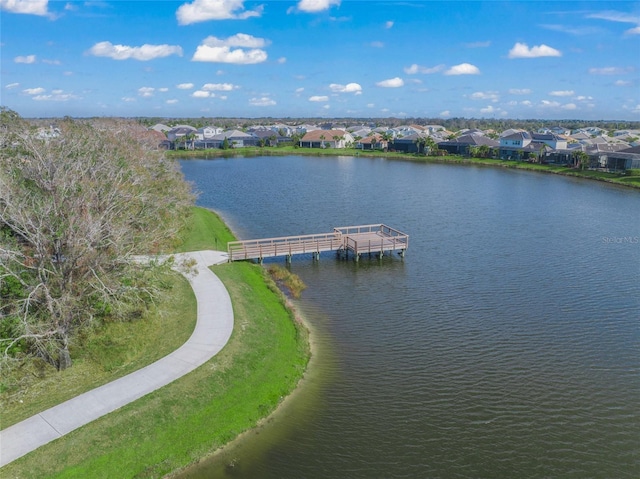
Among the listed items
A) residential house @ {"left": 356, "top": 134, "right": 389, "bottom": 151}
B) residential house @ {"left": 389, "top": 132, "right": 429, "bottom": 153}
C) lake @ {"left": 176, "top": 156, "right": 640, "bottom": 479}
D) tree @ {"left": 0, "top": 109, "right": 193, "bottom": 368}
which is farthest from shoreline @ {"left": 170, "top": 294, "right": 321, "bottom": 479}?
residential house @ {"left": 356, "top": 134, "right": 389, "bottom": 151}

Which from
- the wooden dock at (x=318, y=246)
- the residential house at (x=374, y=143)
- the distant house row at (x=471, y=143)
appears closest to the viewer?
the wooden dock at (x=318, y=246)

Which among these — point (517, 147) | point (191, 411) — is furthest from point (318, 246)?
point (517, 147)

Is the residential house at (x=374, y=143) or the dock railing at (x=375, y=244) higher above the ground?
the residential house at (x=374, y=143)

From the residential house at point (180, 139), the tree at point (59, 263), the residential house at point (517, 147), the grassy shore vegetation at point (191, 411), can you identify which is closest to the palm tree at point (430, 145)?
the residential house at point (517, 147)

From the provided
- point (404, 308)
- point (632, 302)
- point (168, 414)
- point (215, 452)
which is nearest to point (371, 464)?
point (215, 452)

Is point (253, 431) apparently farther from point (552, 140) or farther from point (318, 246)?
point (552, 140)

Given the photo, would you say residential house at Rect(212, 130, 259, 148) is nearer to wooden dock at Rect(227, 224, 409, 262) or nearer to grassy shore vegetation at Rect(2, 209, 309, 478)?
Result: wooden dock at Rect(227, 224, 409, 262)

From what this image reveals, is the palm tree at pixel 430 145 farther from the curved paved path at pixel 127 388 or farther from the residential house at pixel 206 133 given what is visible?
the curved paved path at pixel 127 388
